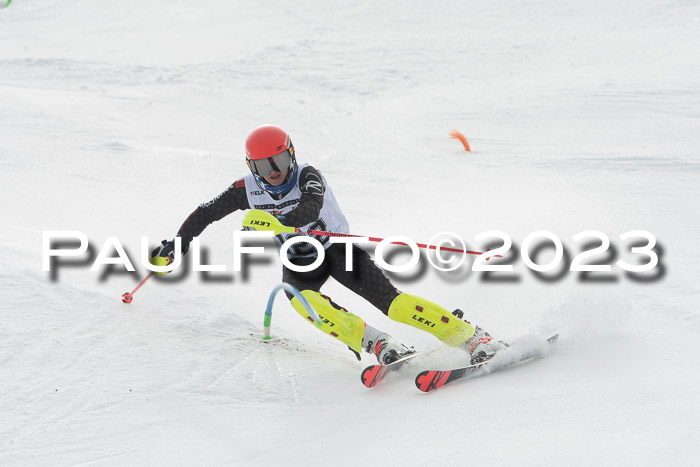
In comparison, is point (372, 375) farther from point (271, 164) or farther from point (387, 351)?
point (271, 164)

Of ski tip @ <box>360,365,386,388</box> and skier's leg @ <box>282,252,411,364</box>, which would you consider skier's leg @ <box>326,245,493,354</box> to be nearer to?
skier's leg @ <box>282,252,411,364</box>

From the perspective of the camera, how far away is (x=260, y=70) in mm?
12781

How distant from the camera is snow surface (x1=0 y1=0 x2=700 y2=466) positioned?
315cm

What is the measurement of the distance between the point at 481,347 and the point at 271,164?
1522 mm

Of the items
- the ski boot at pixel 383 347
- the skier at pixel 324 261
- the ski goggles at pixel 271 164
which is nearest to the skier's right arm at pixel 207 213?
the skier at pixel 324 261

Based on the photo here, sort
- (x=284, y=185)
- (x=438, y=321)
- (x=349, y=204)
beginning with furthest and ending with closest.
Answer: (x=349, y=204)
(x=284, y=185)
(x=438, y=321)

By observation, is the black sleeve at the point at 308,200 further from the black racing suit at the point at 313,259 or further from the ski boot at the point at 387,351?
the ski boot at the point at 387,351

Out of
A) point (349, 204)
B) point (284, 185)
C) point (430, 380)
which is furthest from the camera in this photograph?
point (349, 204)

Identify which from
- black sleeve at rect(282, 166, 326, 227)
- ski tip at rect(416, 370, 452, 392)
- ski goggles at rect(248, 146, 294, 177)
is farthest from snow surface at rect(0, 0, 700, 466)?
ski goggles at rect(248, 146, 294, 177)

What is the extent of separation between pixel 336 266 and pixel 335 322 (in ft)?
1.54

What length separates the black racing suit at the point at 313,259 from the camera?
402 centimetres

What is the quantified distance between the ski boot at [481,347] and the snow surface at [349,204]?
0.69ft

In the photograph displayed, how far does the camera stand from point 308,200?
4043 millimetres

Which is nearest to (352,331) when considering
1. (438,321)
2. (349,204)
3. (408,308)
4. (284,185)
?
(408,308)
